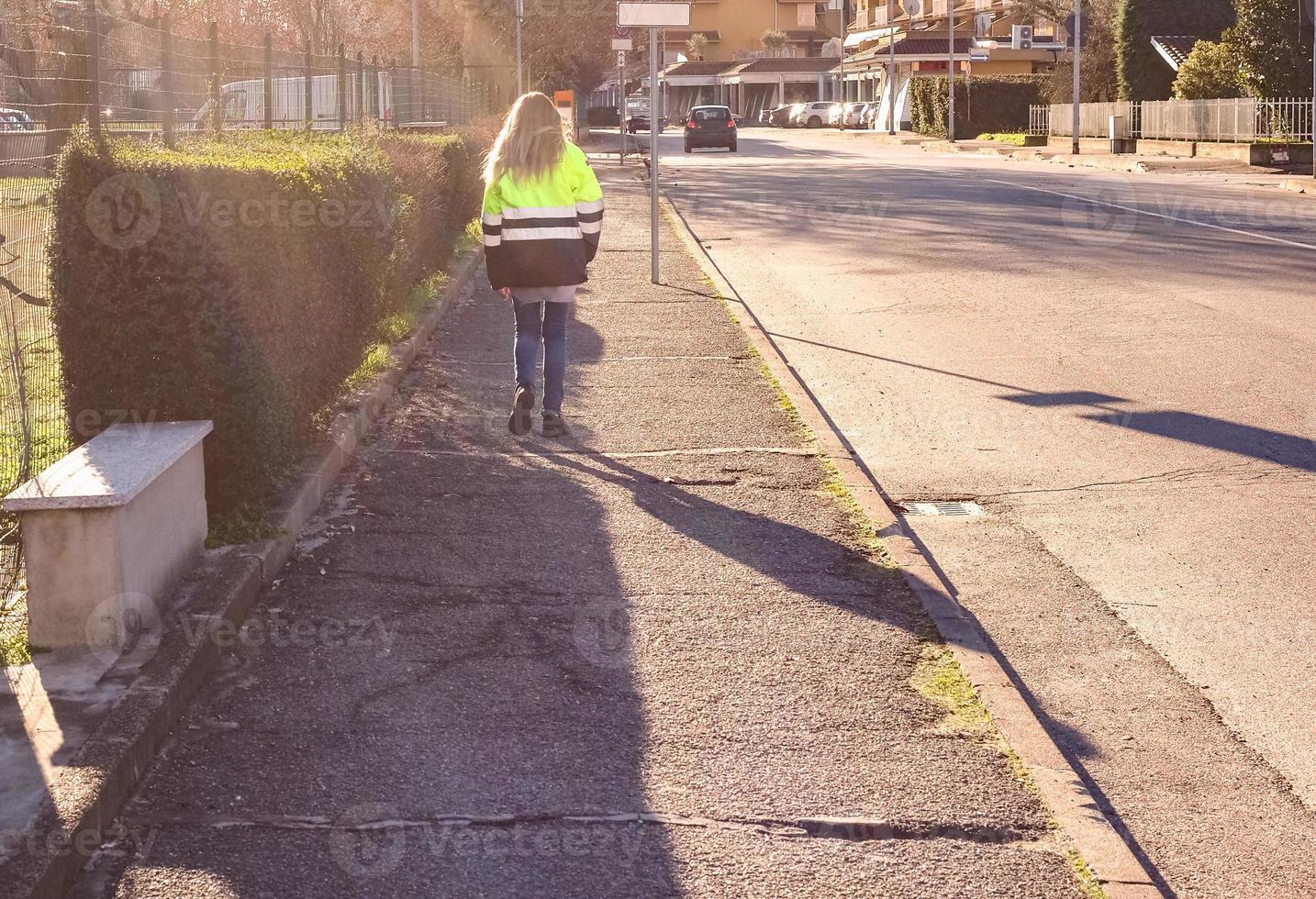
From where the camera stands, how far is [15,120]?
6.43m

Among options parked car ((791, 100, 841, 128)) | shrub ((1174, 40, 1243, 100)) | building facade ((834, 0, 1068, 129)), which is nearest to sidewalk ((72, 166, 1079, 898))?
shrub ((1174, 40, 1243, 100))

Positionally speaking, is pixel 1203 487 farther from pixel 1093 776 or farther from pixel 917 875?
pixel 917 875

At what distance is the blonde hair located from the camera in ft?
28.8

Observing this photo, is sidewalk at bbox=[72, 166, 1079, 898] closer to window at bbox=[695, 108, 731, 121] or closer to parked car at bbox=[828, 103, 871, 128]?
window at bbox=[695, 108, 731, 121]

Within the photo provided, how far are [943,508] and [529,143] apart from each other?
3.01 metres

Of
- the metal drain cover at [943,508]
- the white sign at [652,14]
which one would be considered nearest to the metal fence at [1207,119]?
the white sign at [652,14]

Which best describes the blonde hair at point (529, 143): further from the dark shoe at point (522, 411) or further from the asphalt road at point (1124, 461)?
the asphalt road at point (1124, 461)

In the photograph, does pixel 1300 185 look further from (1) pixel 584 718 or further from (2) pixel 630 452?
(1) pixel 584 718

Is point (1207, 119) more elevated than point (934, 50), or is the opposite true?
point (934, 50)

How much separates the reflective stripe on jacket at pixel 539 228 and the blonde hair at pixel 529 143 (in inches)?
1.8

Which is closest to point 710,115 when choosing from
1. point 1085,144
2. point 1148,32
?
point 1085,144

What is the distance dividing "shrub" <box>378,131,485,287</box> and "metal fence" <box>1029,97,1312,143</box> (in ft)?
77.4

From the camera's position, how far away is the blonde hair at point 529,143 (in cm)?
878

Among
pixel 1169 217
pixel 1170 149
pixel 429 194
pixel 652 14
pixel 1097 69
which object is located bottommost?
pixel 1169 217
